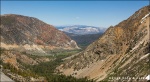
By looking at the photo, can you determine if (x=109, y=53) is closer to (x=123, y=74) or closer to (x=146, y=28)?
(x=146, y=28)

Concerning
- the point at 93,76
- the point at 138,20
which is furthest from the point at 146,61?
the point at 138,20

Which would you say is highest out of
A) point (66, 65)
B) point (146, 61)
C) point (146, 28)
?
point (146, 28)

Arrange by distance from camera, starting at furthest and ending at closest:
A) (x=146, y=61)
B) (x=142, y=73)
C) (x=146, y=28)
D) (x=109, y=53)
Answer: (x=109, y=53) < (x=146, y=28) < (x=146, y=61) < (x=142, y=73)

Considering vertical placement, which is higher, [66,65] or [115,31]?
[115,31]

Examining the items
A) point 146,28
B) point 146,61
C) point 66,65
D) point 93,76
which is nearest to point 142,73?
point 146,61

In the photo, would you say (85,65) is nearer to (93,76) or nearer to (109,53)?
(109,53)

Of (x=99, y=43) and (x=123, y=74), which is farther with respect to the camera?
(x=99, y=43)

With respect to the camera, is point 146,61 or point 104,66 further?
point 104,66

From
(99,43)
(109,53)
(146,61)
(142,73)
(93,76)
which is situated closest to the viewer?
(142,73)

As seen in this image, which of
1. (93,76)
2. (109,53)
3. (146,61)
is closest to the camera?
(146,61)
